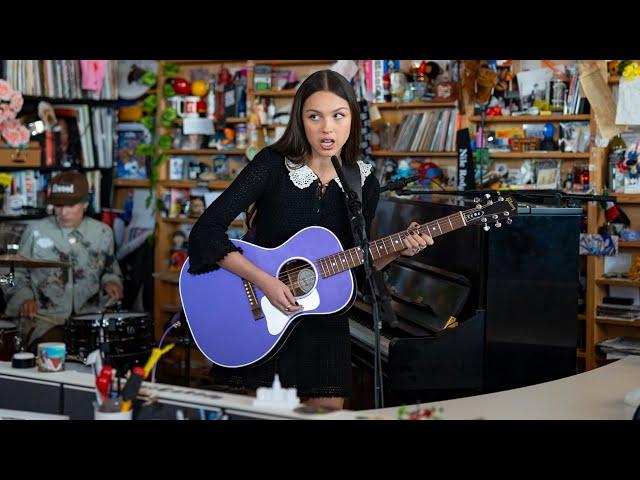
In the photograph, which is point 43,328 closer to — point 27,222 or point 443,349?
point 27,222

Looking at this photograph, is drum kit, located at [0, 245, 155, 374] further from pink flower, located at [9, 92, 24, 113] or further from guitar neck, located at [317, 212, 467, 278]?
guitar neck, located at [317, 212, 467, 278]

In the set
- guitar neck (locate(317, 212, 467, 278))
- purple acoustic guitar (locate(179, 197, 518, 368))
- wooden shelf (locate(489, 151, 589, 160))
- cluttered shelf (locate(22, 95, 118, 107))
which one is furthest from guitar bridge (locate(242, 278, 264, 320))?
cluttered shelf (locate(22, 95, 118, 107))

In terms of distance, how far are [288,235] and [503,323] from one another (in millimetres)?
998

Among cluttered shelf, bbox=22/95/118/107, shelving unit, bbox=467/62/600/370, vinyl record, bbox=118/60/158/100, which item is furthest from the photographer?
vinyl record, bbox=118/60/158/100

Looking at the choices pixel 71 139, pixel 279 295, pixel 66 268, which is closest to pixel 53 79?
pixel 71 139

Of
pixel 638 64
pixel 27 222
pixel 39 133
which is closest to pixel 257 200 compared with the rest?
pixel 638 64

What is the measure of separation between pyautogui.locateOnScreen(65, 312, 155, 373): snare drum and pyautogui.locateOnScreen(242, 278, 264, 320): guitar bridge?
6.23ft

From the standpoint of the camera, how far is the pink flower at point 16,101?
5602 mm

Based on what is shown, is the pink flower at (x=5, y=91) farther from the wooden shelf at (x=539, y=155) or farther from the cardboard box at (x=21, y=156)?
the wooden shelf at (x=539, y=155)

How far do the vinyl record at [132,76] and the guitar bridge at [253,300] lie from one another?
4067 mm

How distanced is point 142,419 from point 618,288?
372cm

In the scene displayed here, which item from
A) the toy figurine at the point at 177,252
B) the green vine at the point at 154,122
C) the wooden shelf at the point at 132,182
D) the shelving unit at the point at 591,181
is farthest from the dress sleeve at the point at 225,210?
the wooden shelf at the point at 132,182

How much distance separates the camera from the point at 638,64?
4766 millimetres

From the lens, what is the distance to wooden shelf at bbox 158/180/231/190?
253 inches
